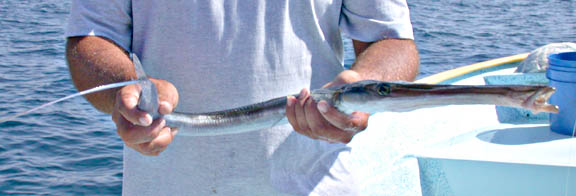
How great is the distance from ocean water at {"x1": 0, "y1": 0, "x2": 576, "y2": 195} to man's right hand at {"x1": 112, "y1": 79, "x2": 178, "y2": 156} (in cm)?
492

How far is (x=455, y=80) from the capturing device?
5648 mm

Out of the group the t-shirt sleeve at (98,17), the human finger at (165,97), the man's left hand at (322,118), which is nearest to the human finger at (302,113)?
the man's left hand at (322,118)

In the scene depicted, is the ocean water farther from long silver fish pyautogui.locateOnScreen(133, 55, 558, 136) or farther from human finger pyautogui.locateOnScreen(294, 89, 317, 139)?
human finger pyautogui.locateOnScreen(294, 89, 317, 139)

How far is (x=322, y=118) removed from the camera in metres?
1.76

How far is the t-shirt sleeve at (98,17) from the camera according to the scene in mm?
2055

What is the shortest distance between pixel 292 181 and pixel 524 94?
42.6 inches

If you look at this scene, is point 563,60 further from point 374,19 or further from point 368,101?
point 368,101

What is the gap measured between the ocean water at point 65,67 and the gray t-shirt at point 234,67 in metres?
4.60

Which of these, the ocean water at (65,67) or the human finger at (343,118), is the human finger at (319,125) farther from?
the ocean water at (65,67)

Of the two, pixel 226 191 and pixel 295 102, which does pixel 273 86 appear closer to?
pixel 295 102

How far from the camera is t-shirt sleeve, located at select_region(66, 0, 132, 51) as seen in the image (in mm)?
2055

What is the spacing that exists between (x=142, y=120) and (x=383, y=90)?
0.68 metres

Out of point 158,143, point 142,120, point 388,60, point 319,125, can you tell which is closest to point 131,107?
point 142,120

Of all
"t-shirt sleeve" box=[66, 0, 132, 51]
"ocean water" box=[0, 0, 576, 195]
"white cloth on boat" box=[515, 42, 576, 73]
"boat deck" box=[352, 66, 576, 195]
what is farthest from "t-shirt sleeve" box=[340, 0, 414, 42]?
"ocean water" box=[0, 0, 576, 195]
